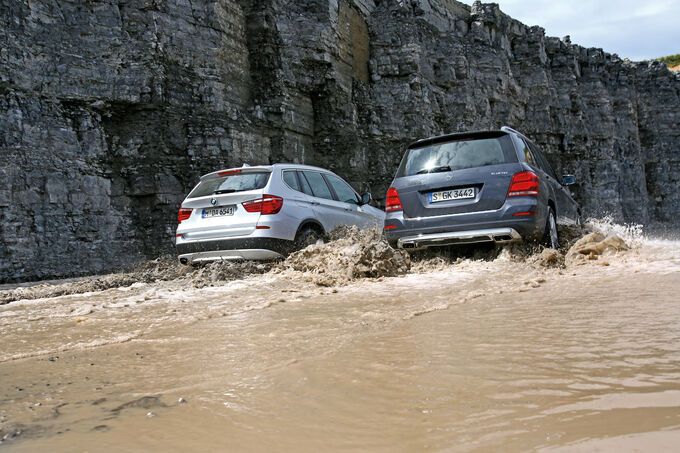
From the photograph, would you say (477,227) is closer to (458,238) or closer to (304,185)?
(458,238)

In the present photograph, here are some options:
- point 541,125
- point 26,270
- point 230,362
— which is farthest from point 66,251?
point 541,125

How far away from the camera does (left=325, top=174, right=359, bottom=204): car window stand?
904cm

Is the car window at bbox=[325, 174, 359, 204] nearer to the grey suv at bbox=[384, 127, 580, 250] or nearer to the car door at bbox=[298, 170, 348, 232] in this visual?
the car door at bbox=[298, 170, 348, 232]

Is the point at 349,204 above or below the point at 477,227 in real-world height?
above

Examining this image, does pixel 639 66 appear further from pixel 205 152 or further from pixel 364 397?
pixel 364 397

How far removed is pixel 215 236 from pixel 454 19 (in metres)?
22.9

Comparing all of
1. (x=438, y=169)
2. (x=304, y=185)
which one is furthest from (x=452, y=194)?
(x=304, y=185)

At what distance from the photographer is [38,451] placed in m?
1.83

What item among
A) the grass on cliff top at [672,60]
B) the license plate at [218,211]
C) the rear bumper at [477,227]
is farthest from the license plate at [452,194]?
the grass on cliff top at [672,60]

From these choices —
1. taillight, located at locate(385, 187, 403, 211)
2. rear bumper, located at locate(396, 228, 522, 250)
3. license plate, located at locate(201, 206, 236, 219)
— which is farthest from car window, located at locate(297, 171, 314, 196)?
rear bumper, located at locate(396, 228, 522, 250)

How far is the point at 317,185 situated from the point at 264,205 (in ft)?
4.52

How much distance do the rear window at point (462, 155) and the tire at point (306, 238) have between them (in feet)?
5.32

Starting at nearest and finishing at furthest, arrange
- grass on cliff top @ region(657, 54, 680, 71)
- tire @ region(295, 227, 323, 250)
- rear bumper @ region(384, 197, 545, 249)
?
1. rear bumper @ region(384, 197, 545, 249)
2. tire @ region(295, 227, 323, 250)
3. grass on cliff top @ region(657, 54, 680, 71)

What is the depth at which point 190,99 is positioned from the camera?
1402 cm
